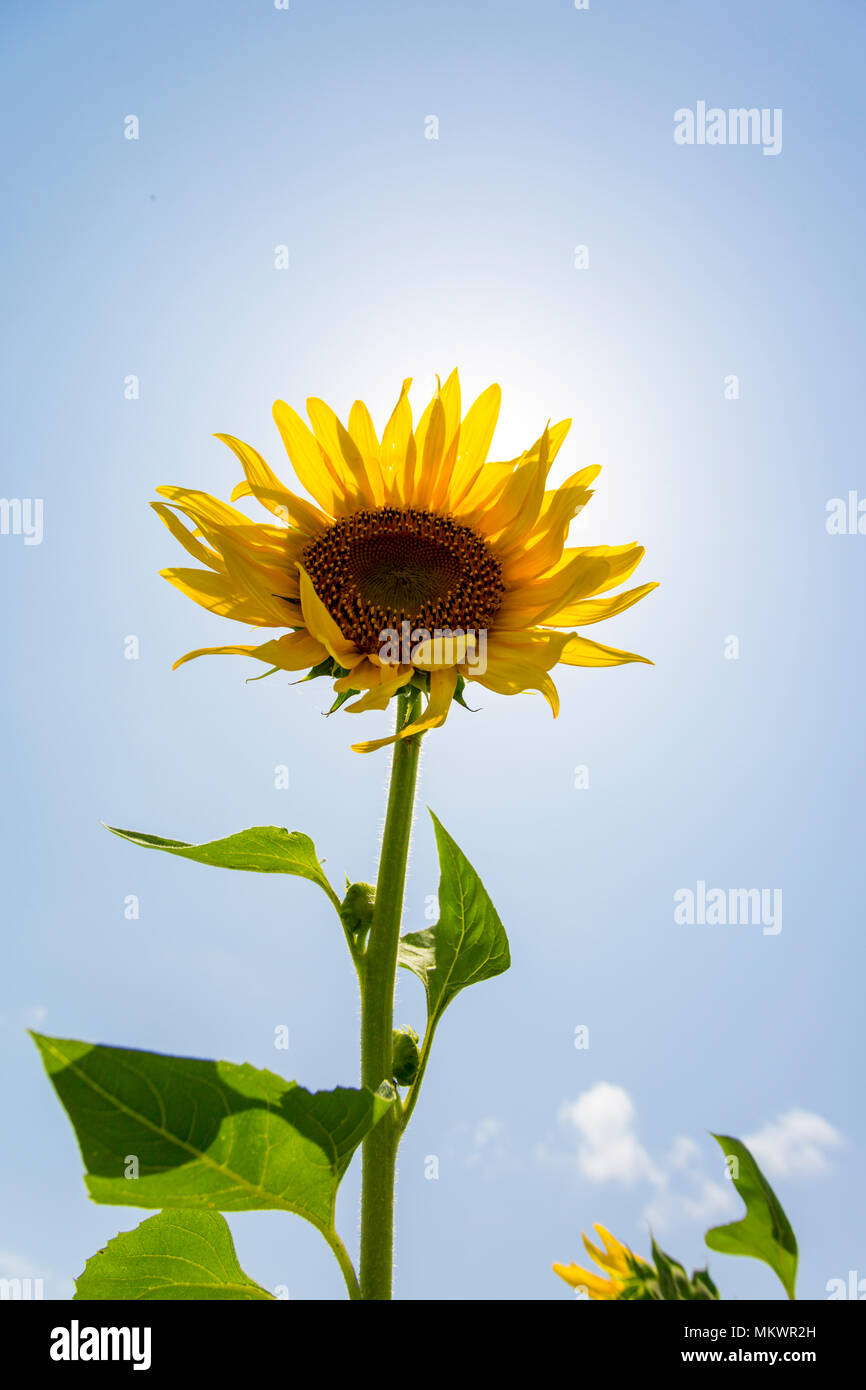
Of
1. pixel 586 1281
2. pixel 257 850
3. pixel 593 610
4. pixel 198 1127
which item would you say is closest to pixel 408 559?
pixel 593 610

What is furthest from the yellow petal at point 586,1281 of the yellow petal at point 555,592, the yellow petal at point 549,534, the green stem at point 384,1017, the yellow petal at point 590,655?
the yellow petal at point 549,534

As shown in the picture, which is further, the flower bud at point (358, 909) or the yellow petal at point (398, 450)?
the yellow petal at point (398, 450)

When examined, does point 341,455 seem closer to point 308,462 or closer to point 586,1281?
point 308,462

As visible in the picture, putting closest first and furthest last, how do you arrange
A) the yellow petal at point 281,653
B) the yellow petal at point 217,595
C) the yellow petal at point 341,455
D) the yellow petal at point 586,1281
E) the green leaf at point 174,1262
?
the green leaf at point 174,1262, the yellow petal at point 281,653, the yellow petal at point 217,595, the yellow petal at point 586,1281, the yellow petal at point 341,455

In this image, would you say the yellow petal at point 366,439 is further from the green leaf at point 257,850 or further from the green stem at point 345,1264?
the green stem at point 345,1264

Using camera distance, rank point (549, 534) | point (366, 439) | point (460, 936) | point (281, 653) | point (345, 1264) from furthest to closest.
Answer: point (366, 439) → point (549, 534) → point (281, 653) → point (460, 936) → point (345, 1264)
